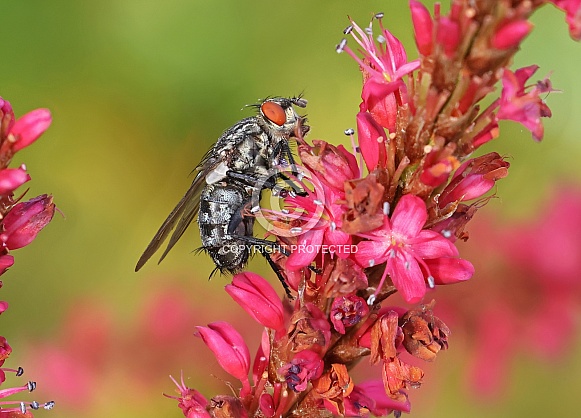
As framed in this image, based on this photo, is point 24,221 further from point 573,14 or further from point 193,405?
point 573,14

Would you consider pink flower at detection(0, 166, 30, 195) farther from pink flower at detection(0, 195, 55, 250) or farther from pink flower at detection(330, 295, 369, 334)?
pink flower at detection(330, 295, 369, 334)

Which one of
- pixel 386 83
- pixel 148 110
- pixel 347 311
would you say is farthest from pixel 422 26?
pixel 148 110

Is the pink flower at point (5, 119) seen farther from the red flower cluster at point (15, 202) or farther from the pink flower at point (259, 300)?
the pink flower at point (259, 300)

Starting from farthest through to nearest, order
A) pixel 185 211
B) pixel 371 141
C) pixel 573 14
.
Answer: pixel 185 211 → pixel 371 141 → pixel 573 14

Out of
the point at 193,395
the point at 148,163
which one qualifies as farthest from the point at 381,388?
the point at 148,163

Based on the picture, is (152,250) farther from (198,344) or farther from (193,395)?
(198,344)

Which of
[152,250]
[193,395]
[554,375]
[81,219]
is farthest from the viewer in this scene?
[81,219]
